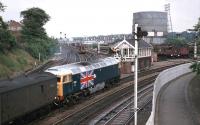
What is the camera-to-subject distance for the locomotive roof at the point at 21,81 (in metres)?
22.1

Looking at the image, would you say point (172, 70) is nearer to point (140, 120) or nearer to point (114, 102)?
point (114, 102)

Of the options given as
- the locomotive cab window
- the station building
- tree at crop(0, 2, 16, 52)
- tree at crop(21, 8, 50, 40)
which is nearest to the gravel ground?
the locomotive cab window

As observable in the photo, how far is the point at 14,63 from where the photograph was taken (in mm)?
59844

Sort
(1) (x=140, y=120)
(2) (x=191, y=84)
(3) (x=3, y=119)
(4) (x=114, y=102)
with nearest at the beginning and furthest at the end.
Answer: (3) (x=3, y=119), (1) (x=140, y=120), (4) (x=114, y=102), (2) (x=191, y=84)

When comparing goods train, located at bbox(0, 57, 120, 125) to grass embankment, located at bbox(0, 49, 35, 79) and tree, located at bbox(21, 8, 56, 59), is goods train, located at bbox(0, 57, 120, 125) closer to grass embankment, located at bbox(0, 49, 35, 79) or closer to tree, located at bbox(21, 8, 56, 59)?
grass embankment, located at bbox(0, 49, 35, 79)

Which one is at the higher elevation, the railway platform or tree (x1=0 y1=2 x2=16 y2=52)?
tree (x1=0 y1=2 x2=16 y2=52)

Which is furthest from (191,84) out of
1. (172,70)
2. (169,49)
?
(169,49)

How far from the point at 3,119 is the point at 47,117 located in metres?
7.22

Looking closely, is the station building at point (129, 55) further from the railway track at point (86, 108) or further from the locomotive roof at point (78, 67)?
the locomotive roof at point (78, 67)

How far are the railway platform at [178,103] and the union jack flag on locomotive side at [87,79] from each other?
267 inches

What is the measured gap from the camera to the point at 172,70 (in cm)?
4906

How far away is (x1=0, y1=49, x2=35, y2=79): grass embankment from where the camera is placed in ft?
176

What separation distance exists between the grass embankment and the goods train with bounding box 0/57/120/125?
15.9m

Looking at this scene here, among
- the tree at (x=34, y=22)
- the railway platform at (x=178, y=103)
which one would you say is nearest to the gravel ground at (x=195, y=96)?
the railway platform at (x=178, y=103)
